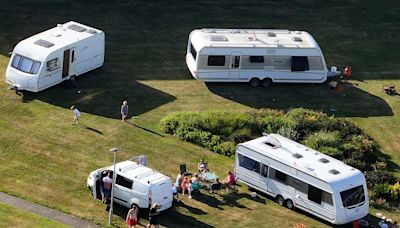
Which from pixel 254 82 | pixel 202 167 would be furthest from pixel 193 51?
pixel 202 167

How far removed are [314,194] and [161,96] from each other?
13.4 meters

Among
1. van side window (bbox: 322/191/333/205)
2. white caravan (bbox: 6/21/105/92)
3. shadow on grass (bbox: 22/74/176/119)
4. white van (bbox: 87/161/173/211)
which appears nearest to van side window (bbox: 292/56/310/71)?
shadow on grass (bbox: 22/74/176/119)

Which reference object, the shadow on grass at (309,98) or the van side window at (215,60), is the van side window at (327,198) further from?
the van side window at (215,60)

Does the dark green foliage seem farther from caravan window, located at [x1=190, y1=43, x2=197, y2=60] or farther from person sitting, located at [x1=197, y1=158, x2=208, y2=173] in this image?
caravan window, located at [x1=190, y1=43, x2=197, y2=60]

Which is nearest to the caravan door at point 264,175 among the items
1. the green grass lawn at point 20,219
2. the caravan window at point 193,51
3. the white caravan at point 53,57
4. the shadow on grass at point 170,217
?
the shadow on grass at point 170,217

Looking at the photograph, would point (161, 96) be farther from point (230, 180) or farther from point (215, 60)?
point (230, 180)

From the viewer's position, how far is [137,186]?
115ft

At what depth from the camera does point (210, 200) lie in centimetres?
3700

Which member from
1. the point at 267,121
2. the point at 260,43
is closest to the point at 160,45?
the point at 260,43

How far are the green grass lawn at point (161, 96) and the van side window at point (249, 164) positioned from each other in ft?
3.62

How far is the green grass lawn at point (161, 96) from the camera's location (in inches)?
1452

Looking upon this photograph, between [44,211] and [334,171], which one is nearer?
[44,211]

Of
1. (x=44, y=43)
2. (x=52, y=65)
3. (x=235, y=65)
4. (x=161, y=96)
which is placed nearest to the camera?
(x=52, y=65)

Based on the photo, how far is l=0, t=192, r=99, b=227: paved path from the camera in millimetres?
34469
